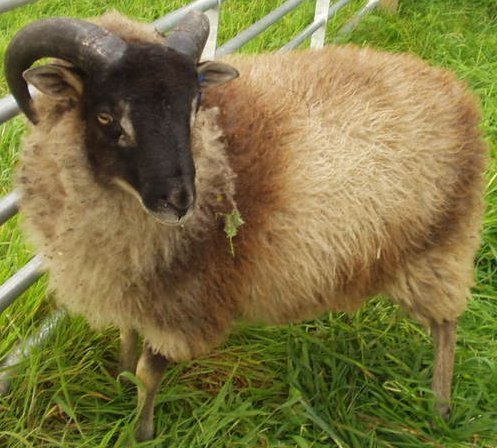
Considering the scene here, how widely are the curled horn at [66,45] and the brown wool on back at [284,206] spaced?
0.51 ft

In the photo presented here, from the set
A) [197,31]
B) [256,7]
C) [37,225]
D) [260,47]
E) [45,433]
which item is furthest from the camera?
[256,7]

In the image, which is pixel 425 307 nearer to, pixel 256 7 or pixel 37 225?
pixel 37 225

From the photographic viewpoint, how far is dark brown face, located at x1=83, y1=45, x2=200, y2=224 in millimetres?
1881

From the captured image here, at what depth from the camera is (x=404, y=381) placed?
2971mm

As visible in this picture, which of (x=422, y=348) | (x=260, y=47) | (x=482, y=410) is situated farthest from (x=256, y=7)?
(x=482, y=410)

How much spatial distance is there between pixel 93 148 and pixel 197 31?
1.54 feet

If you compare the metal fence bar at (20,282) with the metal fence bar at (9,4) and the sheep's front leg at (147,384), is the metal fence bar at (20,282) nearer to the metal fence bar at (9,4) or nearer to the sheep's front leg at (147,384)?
the sheep's front leg at (147,384)

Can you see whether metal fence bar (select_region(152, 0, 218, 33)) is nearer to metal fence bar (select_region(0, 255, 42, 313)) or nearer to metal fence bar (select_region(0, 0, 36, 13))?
metal fence bar (select_region(0, 0, 36, 13))

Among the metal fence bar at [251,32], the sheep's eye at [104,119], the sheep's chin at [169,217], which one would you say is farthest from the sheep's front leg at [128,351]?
the metal fence bar at [251,32]

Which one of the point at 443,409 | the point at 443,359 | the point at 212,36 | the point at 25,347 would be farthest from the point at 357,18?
the point at 25,347

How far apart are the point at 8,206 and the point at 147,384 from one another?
78 centimetres

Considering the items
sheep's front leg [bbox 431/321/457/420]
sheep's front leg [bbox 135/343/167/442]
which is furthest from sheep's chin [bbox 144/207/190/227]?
sheep's front leg [bbox 431/321/457/420]

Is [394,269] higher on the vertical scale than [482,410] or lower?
higher

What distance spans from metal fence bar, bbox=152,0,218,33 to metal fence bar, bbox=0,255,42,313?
3.34 ft
